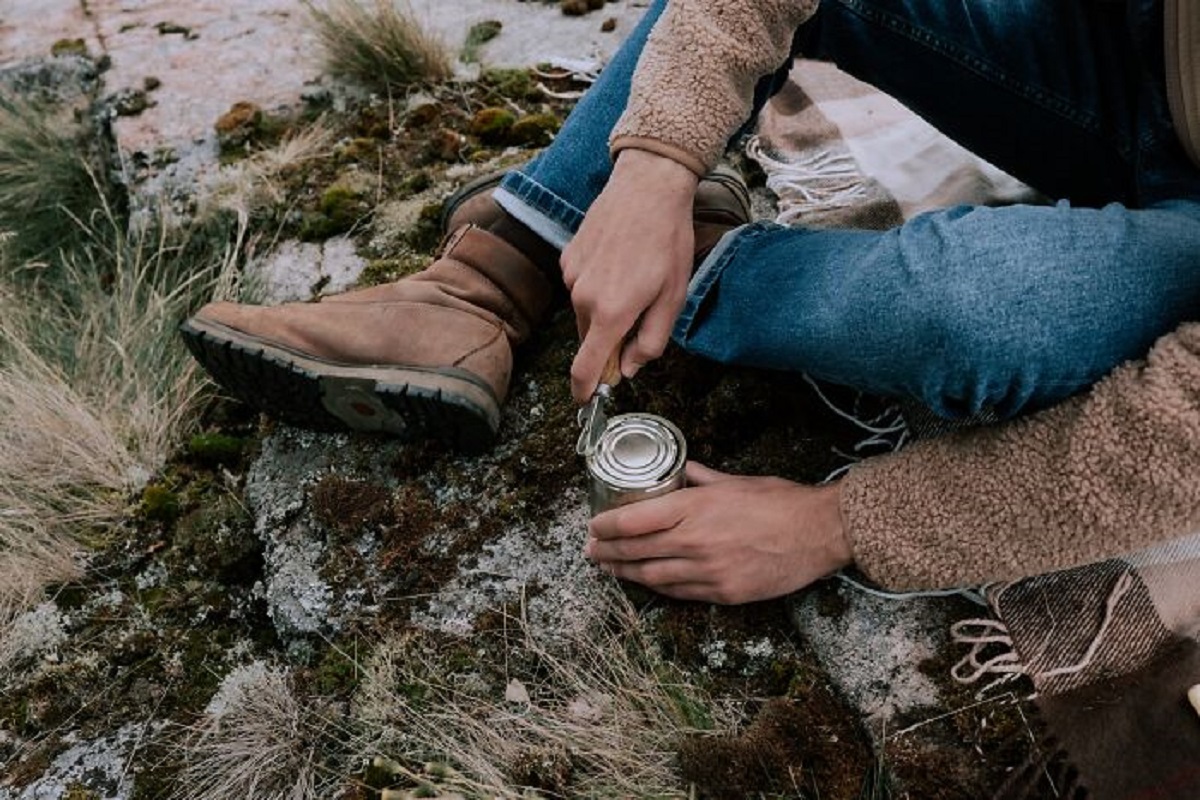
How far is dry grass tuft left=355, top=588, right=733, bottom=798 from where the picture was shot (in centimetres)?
190

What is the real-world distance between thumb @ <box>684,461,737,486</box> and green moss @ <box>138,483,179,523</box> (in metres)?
1.23

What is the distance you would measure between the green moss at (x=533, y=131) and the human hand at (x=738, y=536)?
1.68m

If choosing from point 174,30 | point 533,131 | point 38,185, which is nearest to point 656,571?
point 533,131

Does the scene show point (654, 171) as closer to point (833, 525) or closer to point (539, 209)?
point (539, 209)

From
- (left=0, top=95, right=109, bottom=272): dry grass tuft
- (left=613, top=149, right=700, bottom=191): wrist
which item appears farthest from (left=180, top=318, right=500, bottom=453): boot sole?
(left=0, top=95, right=109, bottom=272): dry grass tuft

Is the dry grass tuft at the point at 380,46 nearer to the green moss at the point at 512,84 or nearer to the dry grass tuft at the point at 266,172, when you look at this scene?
the green moss at the point at 512,84

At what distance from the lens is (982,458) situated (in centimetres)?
174

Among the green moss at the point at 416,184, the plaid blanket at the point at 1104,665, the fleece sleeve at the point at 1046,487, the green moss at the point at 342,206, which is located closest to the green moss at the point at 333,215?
the green moss at the point at 342,206

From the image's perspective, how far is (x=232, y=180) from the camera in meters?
3.35

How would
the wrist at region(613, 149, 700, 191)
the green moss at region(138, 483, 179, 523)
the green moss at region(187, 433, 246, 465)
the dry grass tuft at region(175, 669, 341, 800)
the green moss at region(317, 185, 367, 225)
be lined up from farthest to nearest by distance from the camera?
the green moss at region(317, 185, 367, 225), the green moss at region(187, 433, 246, 465), the green moss at region(138, 483, 179, 523), the dry grass tuft at region(175, 669, 341, 800), the wrist at region(613, 149, 700, 191)

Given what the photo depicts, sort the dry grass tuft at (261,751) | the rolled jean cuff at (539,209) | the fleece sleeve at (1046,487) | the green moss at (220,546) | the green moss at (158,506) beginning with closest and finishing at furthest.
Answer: the fleece sleeve at (1046,487) → the dry grass tuft at (261,751) → the rolled jean cuff at (539,209) → the green moss at (220,546) → the green moss at (158,506)

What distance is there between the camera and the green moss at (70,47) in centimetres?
404

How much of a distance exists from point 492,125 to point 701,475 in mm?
1669

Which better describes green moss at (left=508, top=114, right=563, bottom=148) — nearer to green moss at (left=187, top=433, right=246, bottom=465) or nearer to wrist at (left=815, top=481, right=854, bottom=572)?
green moss at (left=187, top=433, right=246, bottom=465)
